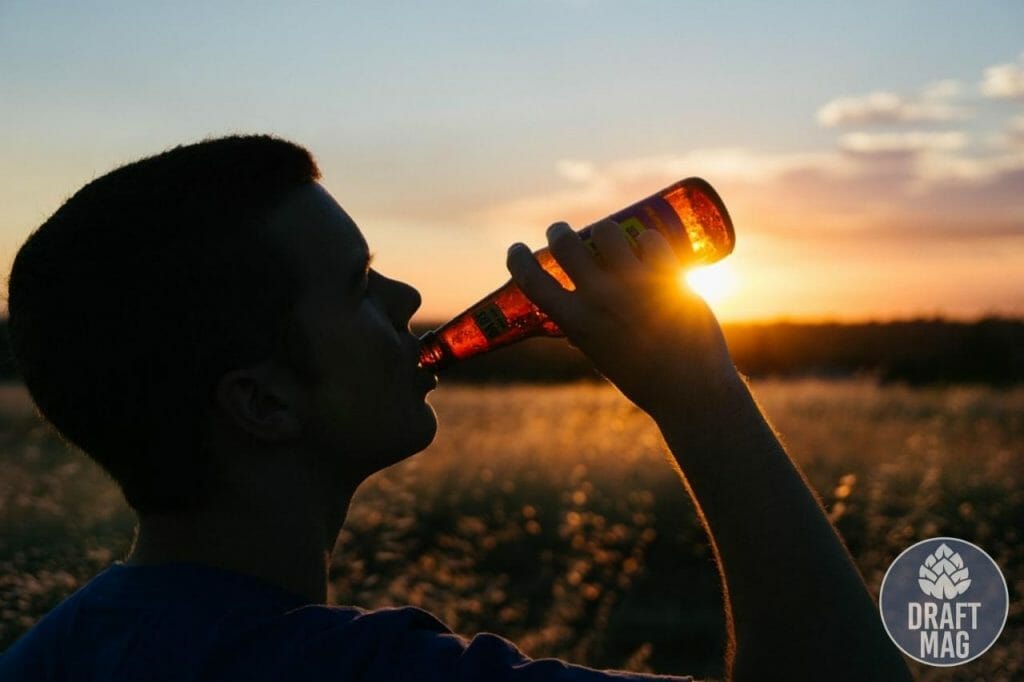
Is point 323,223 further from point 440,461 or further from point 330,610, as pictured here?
point 440,461

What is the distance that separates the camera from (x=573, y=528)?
7207mm

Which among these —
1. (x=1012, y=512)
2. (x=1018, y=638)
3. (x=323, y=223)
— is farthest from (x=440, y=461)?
(x=323, y=223)

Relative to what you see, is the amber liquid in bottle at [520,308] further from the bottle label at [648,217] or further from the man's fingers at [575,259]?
the man's fingers at [575,259]

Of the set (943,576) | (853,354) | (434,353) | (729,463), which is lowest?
(943,576)

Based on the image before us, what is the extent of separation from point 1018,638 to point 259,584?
16.0 ft

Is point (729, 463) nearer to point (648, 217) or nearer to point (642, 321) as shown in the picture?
point (642, 321)

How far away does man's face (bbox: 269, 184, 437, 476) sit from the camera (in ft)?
4.78

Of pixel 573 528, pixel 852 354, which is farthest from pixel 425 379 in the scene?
pixel 852 354

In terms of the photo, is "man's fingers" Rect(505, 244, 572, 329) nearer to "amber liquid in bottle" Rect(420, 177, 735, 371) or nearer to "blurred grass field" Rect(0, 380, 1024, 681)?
"amber liquid in bottle" Rect(420, 177, 735, 371)

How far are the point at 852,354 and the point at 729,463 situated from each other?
38233 mm

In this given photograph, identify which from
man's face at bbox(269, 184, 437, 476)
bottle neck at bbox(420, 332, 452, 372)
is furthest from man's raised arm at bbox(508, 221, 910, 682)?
bottle neck at bbox(420, 332, 452, 372)

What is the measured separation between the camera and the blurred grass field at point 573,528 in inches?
212

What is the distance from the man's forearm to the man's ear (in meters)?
0.51

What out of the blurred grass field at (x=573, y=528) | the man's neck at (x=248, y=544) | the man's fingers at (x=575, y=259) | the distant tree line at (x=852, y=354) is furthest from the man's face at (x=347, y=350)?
the distant tree line at (x=852, y=354)
